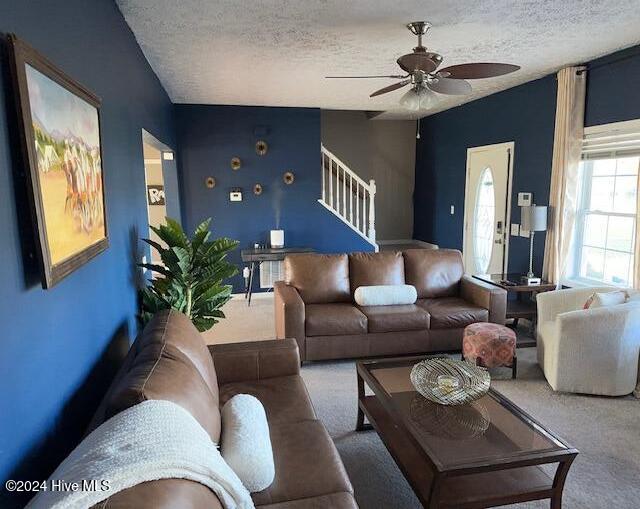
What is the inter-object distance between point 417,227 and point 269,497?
681 centimetres

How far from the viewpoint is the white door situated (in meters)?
5.16

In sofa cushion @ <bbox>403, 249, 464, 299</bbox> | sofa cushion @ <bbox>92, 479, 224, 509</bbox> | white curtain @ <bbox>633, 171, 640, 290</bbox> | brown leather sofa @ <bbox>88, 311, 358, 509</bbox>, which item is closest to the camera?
sofa cushion @ <bbox>92, 479, 224, 509</bbox>

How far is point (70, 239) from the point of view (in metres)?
1.53

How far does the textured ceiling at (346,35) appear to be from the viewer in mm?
2596

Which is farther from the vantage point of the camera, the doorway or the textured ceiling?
the doorway

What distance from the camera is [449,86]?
3.00 metres

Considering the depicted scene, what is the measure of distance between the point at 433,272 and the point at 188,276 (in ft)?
7.67

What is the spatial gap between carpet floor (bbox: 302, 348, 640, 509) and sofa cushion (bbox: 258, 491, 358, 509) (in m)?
0.67

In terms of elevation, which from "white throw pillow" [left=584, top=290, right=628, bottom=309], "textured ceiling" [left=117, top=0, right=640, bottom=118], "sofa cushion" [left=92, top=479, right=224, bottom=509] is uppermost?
"textured ceiling" [left=117, top=0, right=640, bottom=118]

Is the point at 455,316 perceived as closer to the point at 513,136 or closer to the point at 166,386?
the point at 513,136

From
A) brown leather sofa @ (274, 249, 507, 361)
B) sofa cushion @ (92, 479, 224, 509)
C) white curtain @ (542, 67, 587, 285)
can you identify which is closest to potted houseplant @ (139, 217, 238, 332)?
brown leather sofa @ (274, 249, 507, 361)

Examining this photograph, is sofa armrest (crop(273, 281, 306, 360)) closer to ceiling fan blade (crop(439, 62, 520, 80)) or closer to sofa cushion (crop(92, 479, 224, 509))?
ceiling fan blade (crop(439, 62, 520, 80))

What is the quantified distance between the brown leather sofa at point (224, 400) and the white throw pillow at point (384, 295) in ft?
4.86

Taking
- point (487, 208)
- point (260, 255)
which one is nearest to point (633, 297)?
point (487, 208)
